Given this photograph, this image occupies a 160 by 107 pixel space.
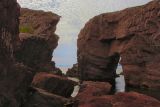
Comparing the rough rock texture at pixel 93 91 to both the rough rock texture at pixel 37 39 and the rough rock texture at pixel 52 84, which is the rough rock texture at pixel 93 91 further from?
the rough rock texture at pixel 37 39

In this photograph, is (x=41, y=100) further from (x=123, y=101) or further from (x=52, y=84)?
(x=52, y=84)

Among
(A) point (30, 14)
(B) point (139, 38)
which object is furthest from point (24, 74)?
(A) point (30, 14)

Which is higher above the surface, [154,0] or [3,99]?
[154,0]

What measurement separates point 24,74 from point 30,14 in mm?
55212

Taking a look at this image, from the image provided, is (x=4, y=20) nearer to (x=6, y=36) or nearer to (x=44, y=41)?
(x=6, y=36)

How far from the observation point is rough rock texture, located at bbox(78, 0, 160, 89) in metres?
76.2

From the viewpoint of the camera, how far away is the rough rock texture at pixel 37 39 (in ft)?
215

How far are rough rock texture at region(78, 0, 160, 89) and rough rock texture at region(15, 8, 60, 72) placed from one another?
37.1 ft

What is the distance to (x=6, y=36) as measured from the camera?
101ft

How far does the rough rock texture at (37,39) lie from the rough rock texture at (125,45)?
11297 mm

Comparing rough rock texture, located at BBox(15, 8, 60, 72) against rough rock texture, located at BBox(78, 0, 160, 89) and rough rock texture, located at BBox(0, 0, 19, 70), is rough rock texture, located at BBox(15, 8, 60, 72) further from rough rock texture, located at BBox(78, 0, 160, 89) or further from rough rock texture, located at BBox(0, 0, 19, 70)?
rough rock texture, located at BBox(0, 0, 19, 70)

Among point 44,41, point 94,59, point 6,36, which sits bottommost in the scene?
point 94,59

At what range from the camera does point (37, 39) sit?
67750 millimetres

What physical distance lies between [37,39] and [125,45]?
865 inches
